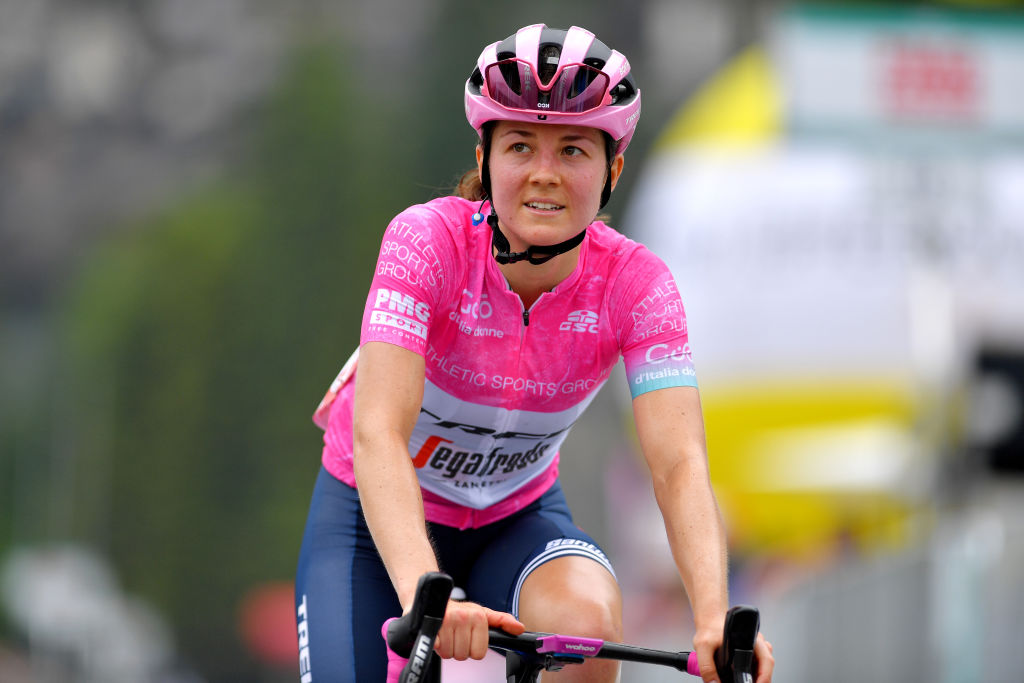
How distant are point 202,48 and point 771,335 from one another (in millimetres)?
77095

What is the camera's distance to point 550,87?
4387 millimetres

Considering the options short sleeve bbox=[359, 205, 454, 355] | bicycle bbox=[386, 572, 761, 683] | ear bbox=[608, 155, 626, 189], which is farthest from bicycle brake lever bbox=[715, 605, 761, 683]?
ear bbox=[608, 155, 626, 189]

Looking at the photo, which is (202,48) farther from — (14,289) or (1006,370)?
(1006,370)

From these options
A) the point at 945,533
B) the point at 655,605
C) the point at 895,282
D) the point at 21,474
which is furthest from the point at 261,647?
the point at 945,533

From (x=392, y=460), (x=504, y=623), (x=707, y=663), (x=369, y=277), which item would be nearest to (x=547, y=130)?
(x=392, y=460)

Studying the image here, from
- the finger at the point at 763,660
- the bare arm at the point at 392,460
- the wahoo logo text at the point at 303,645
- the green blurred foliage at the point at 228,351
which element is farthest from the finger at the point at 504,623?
the green blurred foliage at the point at 228,351

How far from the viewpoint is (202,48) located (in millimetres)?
92000

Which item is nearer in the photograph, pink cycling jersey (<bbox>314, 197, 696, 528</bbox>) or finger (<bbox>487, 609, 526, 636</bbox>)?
finger (<bbox>487, 609, 526, 636</bbox>)

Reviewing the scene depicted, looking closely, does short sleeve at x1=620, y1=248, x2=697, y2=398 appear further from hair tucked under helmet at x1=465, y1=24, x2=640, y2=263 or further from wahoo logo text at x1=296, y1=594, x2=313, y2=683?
wahoo logo text at x1=296, y1=594, x2=313, y2=683

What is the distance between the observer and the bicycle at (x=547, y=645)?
3.73 metres

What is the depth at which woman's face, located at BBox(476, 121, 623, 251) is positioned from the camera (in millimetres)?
4453

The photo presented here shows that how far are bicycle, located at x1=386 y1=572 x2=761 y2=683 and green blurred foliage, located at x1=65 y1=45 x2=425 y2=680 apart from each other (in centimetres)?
5129

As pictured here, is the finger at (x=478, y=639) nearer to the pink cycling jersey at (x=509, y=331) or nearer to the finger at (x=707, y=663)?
the finger at (x=707, y=663)

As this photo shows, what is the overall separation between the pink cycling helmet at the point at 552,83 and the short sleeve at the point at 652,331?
1.42 ft
